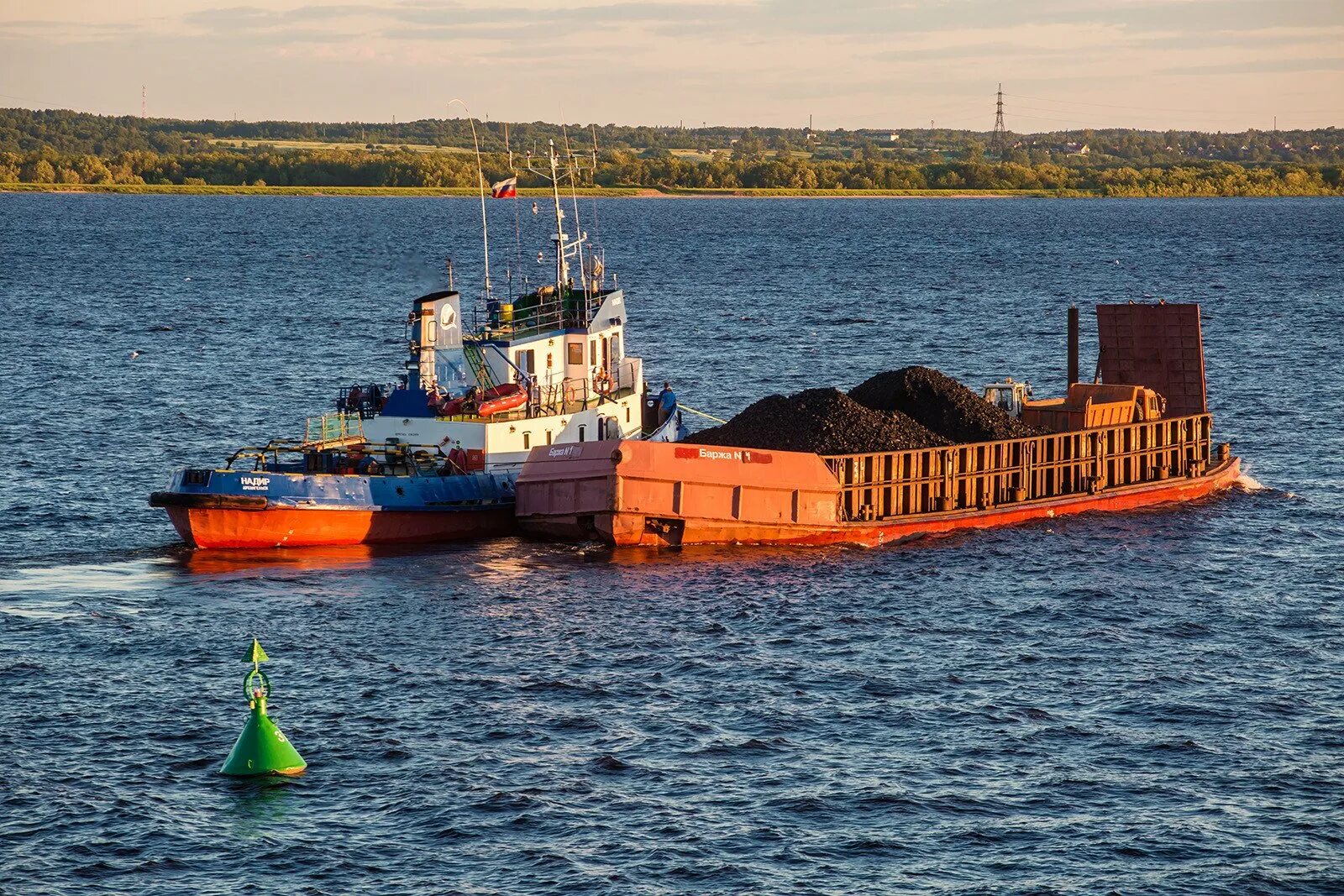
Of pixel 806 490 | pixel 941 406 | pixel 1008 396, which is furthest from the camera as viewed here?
pixel 1008 396

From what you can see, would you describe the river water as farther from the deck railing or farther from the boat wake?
the deck railing

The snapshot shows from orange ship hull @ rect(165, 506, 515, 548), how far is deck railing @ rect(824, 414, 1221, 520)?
8925 mm

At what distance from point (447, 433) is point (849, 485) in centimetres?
978

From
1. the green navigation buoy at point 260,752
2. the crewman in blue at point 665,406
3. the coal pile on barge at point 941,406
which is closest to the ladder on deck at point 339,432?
the crewman in blue at point 665,406

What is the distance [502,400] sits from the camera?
1687 inches

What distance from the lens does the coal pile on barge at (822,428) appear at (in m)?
42.5

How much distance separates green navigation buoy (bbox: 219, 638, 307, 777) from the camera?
26.1m

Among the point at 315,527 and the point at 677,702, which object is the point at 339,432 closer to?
the point at 315,527

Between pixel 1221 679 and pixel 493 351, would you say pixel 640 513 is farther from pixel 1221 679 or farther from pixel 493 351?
pixel 1221 679

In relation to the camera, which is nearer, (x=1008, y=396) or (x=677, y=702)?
(x=677, y=702)

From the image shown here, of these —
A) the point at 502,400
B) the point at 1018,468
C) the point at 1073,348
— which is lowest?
the point at 1018,468

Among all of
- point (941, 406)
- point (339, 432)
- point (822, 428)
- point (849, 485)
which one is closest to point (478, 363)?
point (339, 432)

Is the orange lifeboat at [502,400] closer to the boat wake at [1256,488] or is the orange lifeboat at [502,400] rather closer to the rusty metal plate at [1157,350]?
the rusty metal plate at [1157,350]

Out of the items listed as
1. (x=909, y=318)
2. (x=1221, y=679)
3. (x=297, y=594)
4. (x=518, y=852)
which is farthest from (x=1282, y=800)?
(x=909, y=318)
